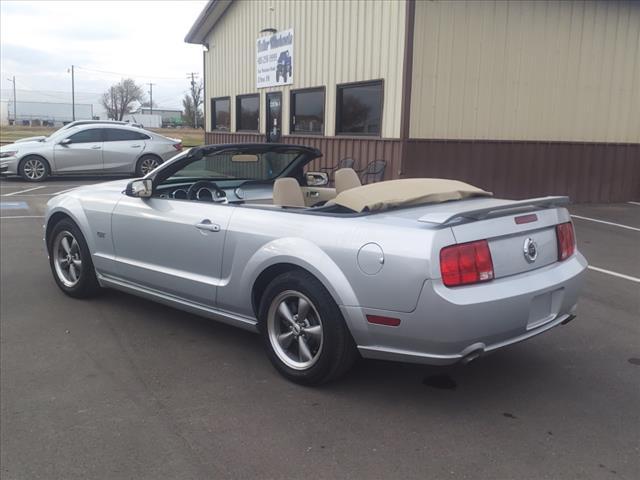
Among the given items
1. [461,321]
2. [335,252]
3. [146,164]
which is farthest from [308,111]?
[461,321]

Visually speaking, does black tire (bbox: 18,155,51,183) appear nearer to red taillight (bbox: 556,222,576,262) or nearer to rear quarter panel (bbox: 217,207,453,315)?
rear quarter panel (bbox: 217,207,453,315)

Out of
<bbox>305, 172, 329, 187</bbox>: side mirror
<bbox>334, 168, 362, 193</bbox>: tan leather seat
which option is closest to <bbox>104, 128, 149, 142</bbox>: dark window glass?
<bbox>305, 172, 329, 187</bbox>: side mirror

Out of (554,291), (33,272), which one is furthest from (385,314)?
(33,272)

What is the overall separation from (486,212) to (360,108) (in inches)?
368

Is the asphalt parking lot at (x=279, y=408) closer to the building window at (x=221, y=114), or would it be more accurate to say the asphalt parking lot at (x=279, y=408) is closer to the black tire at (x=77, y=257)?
the black tire at (x=77, y=257)

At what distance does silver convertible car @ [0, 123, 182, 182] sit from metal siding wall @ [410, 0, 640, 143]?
29.7 ft

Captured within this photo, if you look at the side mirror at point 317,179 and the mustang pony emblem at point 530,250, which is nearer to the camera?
the mustang pony emblem at point 530,250

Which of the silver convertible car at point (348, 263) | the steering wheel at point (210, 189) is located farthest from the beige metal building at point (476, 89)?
the silver convertible car at point (348, 263)

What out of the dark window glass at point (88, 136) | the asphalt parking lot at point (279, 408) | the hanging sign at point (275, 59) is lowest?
the asphalt parking lot at point (279, 408)

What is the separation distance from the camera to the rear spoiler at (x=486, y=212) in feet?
11.0

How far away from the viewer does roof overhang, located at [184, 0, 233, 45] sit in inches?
686

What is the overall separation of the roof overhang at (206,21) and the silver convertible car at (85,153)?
12.2ft

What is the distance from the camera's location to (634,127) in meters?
13.6

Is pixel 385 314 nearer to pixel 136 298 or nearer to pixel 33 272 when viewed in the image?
pixel 136 298
